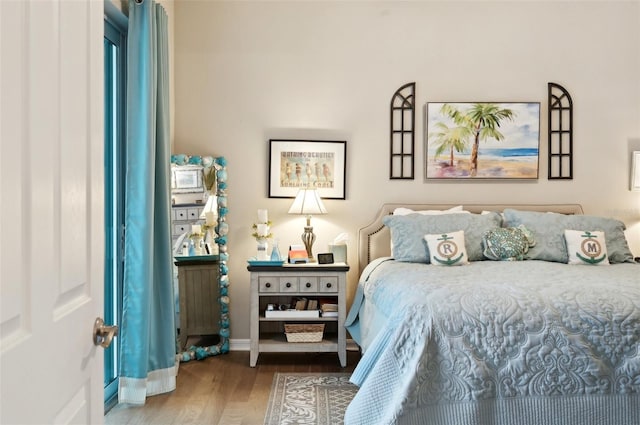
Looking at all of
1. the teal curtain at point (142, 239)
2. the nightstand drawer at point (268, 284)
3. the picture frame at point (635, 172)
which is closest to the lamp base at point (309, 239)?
the nightstand drawer at point (268, 284)

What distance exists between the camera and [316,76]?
4230 millimetres

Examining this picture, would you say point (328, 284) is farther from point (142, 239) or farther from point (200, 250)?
point (142, 239)

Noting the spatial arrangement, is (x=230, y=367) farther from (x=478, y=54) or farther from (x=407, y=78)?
(x=478, y=54)

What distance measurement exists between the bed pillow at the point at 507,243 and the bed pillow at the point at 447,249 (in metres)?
0.19

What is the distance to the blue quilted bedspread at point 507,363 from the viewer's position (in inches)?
85.9

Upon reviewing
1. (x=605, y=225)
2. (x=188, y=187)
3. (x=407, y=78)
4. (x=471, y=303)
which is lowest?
(x=471, y=303)

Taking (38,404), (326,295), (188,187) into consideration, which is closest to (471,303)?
(326,295)

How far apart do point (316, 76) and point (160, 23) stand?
133cm

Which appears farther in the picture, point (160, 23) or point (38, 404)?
point (160, 23)

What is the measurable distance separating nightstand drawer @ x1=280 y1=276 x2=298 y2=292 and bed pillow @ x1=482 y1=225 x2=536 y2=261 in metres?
1.36

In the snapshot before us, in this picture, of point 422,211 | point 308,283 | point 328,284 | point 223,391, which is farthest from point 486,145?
point 223,391

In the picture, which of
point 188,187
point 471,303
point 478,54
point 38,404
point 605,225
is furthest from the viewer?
point 478,54

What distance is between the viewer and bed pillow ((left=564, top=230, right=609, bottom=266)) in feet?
11.5

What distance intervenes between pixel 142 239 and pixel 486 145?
278 centimetres
